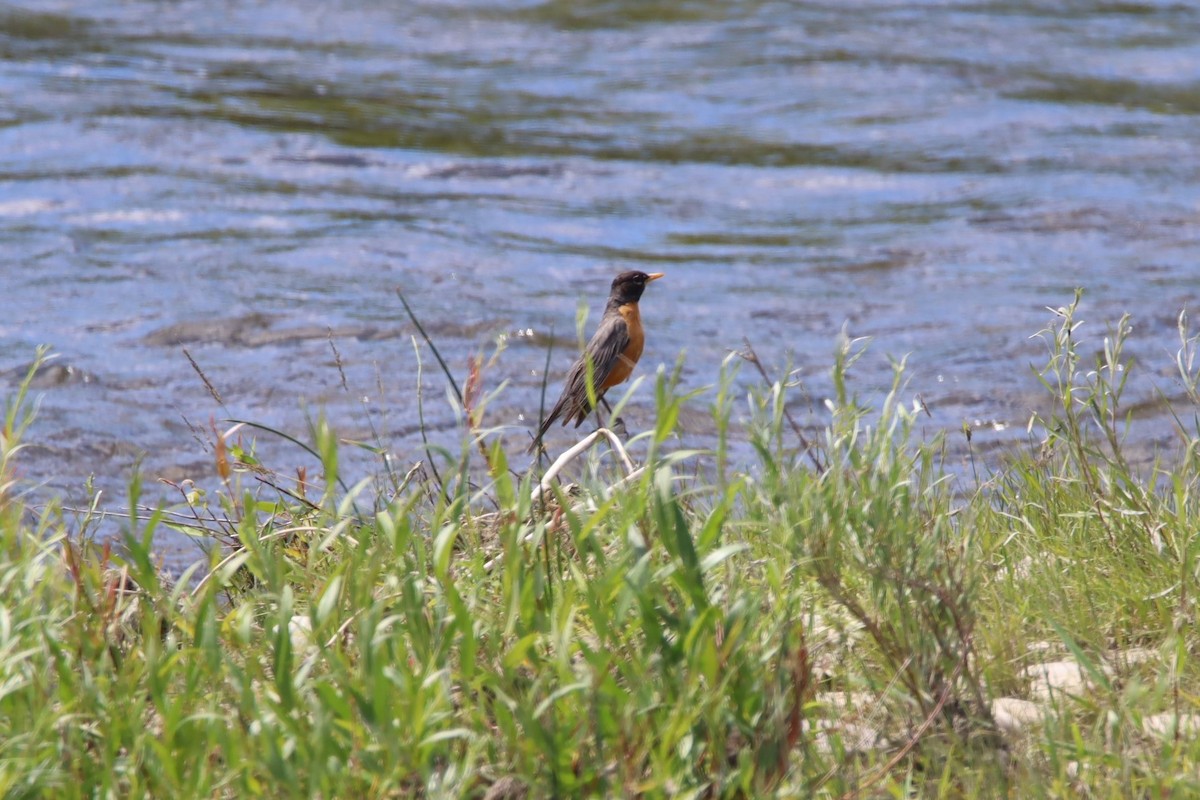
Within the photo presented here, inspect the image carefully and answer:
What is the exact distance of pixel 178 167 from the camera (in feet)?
45.3

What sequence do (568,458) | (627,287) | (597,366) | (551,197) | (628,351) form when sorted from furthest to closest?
(551,197)
(627,287)
(628,351)
(597,366)
(568,458)

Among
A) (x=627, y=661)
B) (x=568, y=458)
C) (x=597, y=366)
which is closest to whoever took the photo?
(x=627, y=661)

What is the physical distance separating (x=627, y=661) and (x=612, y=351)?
3.37 m

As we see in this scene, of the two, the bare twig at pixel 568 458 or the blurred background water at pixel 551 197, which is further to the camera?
the blurred background water at pixel 551 197

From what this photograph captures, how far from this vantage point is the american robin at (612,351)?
619 centimetres

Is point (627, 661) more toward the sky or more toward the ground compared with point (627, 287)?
more toward the sky

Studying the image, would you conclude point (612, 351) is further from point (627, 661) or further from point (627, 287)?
point (627, 661)

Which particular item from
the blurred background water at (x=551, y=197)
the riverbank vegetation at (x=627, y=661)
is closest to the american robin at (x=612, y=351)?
the blurred background water at (x=551, y=197)

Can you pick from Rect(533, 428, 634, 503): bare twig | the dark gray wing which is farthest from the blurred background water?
Rect(533, 428, 634, 503): bare twig

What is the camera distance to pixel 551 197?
1366 centimetres

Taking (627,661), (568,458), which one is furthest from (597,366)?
(627,661)

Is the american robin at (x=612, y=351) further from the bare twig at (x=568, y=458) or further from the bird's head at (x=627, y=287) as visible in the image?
the bare twig at (x=568, y=458)

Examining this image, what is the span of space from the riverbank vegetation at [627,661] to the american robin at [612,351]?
196cm

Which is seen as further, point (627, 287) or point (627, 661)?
point (627, 287)
